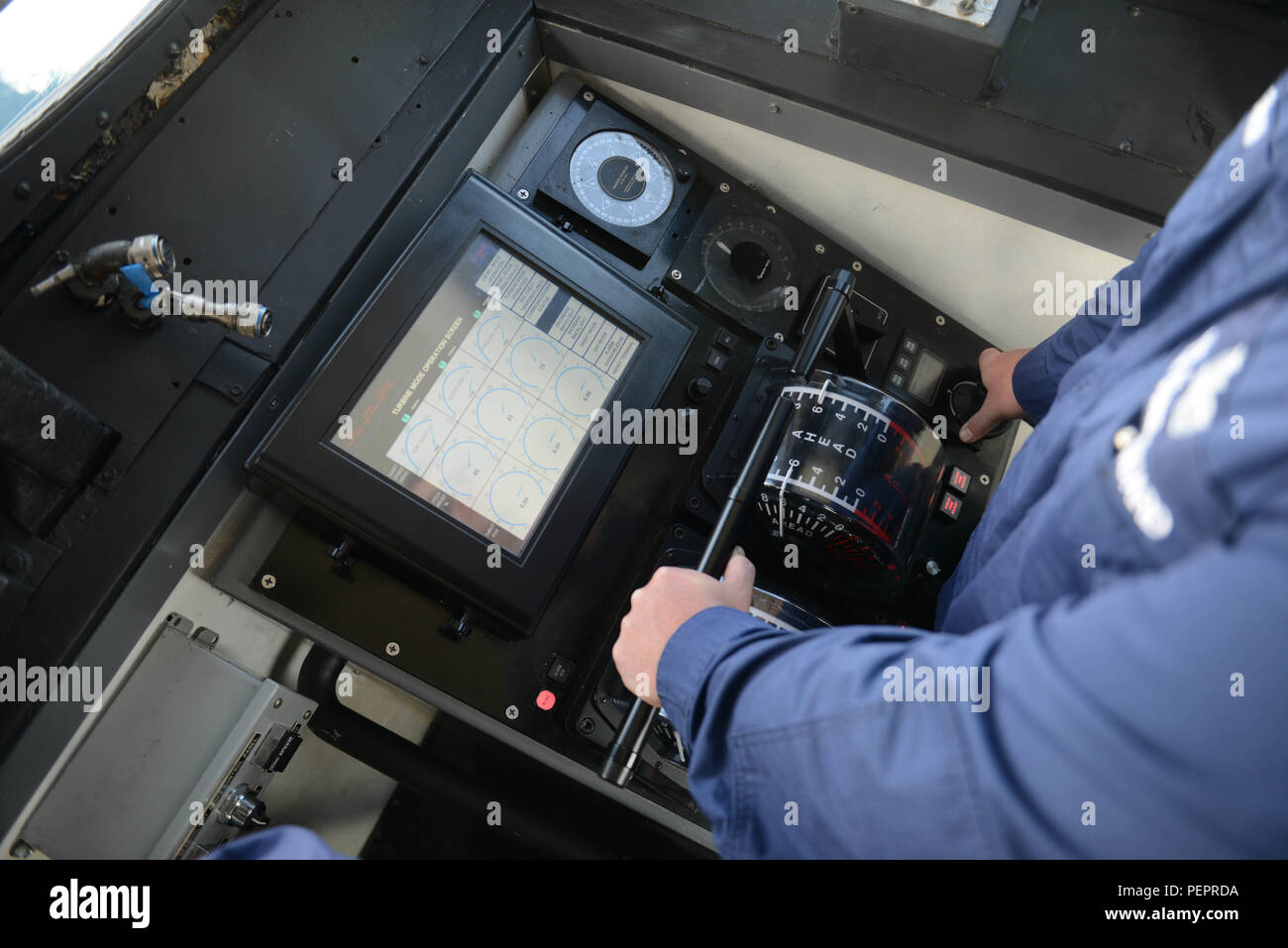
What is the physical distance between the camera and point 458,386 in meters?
1.31

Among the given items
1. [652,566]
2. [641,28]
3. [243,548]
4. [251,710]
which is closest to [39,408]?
[243,548]

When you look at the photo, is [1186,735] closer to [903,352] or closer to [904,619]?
[904,619]

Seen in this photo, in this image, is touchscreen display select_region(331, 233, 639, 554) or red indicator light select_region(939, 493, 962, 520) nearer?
touchscreen display select_region(331, 233, 639, 554)

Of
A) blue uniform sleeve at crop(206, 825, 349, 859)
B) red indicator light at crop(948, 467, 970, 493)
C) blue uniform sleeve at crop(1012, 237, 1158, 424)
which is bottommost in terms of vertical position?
blue uniform sleeve at crop(206, 825, 349, 859)

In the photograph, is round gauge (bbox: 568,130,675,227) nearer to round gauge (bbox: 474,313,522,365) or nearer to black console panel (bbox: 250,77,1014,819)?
black console panel (bbox: 250,77,1014,819)

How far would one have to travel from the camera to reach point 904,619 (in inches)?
59.4

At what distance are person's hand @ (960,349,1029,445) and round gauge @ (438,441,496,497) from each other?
939mm

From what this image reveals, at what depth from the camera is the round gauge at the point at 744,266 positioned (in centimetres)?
167

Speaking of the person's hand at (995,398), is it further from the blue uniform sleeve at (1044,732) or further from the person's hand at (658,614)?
the blue uniform sleeve at (1044,732)

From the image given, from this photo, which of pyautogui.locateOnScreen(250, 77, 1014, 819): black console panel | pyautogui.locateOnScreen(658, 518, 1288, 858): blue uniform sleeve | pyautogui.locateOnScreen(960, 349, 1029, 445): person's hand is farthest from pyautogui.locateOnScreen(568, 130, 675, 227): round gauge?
pyautogui.locateOnScreen(658, 518, 1288, 858): blue uniform sleeve

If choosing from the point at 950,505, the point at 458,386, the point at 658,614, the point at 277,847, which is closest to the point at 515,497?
the point at 458,386

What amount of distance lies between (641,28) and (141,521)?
1152 mm

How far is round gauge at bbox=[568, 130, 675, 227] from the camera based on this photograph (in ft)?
5.34

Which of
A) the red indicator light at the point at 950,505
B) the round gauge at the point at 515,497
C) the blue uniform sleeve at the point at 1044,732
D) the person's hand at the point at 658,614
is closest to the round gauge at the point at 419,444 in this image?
the round gauge at the point at 515,497
